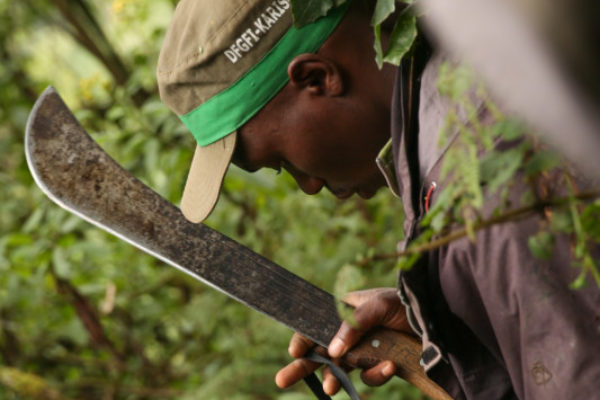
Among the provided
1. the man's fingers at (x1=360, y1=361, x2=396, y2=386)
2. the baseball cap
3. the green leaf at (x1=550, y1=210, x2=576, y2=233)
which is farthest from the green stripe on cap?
the green leaf at (x1=550, y1=210, x2=576, y2=233)

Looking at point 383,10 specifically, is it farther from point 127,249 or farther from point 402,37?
point 127,249

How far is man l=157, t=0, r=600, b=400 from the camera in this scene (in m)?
0.95

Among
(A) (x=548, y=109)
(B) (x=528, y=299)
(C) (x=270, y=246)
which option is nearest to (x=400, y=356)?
(B) (x=528, y=299)

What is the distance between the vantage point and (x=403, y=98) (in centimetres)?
123

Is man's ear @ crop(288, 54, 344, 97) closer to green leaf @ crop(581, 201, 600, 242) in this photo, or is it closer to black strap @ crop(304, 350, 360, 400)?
black strap @ crop(304, 350, 360, 400)

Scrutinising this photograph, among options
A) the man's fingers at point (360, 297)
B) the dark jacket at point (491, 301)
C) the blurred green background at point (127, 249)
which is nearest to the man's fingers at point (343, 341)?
the man's fingers at point (360, 297)

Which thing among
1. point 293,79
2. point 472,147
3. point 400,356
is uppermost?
point 472,147

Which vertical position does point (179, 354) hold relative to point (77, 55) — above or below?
below

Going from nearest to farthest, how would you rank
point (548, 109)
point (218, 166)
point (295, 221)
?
1. point (548, 109)
2. point (218, 166)
3. point (295, 221)

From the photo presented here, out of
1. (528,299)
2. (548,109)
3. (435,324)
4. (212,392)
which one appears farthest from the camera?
(212,392)

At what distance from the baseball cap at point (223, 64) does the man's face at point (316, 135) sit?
3 cm

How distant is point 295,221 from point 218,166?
1.61m

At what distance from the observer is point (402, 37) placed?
1.11 metres

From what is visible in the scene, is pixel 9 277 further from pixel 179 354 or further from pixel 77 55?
pixel 77 55
